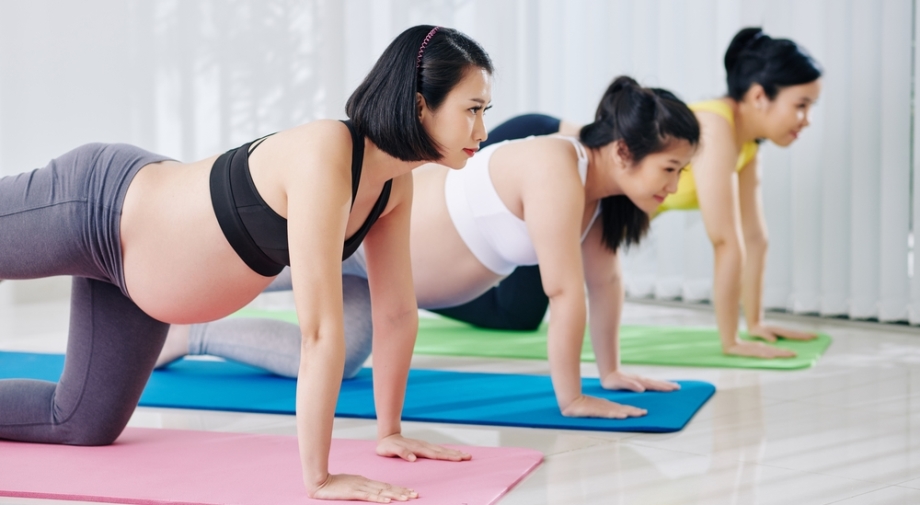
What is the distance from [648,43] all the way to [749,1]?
1.57 ft

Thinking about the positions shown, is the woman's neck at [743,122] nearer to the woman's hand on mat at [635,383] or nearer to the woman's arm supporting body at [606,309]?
the woman's arm supporting body at [606,309]

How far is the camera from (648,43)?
12.6ft

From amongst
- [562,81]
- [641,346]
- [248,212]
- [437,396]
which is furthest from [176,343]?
[562,81]

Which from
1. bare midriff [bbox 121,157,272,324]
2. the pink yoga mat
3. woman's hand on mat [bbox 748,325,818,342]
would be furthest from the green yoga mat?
bare midriff [bbox 121,157,272,324]

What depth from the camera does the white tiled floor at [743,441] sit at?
147 cm

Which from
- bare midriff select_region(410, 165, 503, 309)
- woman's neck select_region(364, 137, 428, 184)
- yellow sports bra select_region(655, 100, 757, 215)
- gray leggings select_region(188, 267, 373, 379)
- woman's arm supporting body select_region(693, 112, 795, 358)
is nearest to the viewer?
woman's neck select_region(364, 137, 428, 184)

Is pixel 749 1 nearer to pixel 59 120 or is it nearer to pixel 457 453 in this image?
pixel 457 453

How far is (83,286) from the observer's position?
1645 millimetres

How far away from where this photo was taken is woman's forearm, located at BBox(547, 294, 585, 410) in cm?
188

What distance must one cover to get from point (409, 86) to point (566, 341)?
734 millimetres

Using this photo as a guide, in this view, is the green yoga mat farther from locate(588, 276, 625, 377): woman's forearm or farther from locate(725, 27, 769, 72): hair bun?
locate(725, 27, 769, 72): hair bun

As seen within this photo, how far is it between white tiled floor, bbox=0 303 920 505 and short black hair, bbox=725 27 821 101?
774 millimetres

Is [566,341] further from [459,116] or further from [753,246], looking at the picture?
[753,246]

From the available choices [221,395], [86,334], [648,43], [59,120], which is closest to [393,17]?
[648,43]
